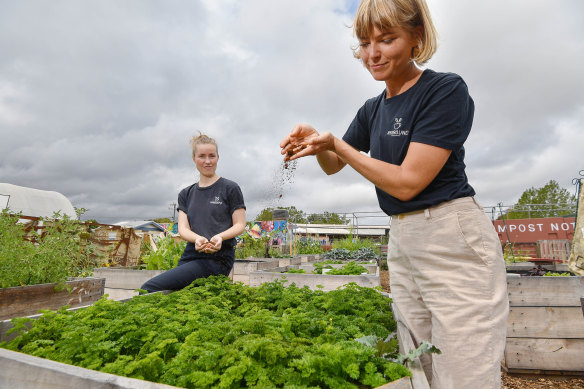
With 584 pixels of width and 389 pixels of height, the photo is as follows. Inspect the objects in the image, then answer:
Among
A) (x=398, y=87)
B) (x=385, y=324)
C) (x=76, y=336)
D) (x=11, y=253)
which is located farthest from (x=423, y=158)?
(x=11, y=253)

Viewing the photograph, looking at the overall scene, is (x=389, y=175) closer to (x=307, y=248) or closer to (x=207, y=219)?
(x=207, y=219)

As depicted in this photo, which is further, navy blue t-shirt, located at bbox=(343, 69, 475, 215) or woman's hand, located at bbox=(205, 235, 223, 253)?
woman's hand, located at bbox=(205, 235, 223, 253)

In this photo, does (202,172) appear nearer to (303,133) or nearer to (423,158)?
(303,133)

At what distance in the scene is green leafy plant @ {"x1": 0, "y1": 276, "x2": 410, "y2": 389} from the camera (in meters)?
1.17

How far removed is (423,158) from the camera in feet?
4.02

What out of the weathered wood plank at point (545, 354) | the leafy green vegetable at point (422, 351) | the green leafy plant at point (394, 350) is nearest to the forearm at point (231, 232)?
the green leafy plant at point (394, 350)

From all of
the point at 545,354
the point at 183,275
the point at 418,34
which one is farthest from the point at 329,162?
the point at 545,354

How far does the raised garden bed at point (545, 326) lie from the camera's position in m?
3.52

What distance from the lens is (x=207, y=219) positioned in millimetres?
3273

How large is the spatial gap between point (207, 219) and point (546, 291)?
12.0 ft

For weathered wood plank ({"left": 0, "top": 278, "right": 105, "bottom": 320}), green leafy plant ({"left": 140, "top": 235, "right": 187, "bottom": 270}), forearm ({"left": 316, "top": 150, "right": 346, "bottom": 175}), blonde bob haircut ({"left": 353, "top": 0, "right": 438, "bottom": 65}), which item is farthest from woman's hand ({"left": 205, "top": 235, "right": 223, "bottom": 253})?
green leafy plant ({"left": 140, "top": 235, "right": 187, "bottom": 270})

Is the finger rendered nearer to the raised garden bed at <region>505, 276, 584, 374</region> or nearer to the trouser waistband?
the trouser waistband

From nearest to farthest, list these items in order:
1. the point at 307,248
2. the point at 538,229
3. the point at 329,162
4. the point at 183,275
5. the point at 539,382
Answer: the point at 329,162 → the point at 183,275 → the point at 539,382 → the point at 307,248 → the point at 538,229

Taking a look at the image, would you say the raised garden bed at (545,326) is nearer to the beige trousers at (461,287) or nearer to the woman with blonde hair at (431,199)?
the woman with blonde hair at (431,199)
